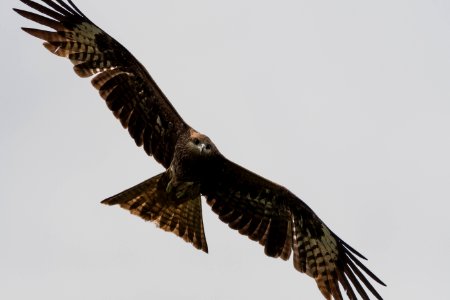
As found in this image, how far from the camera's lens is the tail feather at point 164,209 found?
1563 centimetres

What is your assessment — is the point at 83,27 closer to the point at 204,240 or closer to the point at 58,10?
the point at 58,10

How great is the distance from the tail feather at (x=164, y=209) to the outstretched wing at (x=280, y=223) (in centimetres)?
38

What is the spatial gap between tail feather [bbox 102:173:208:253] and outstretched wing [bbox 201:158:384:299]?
1.26 ft

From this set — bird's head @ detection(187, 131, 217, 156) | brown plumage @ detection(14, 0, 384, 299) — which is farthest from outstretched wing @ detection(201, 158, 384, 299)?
bird's head @ detection(187, 131, 217, 156)

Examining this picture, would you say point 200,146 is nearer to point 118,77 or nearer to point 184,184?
point 184,184

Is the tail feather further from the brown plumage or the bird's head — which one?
the bird's head

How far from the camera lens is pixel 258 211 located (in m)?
16.3

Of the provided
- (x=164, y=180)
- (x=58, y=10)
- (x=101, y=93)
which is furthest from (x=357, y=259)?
(x=58, y=10)

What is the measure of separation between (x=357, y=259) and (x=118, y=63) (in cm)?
404

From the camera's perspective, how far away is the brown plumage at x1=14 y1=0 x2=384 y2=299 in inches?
603

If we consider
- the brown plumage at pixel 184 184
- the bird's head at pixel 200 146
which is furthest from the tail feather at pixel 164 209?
the bird's head at pixel 200 146

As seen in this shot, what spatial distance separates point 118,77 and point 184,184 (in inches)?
64.0

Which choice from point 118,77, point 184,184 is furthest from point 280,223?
point 118,77

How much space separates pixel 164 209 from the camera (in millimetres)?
15883
